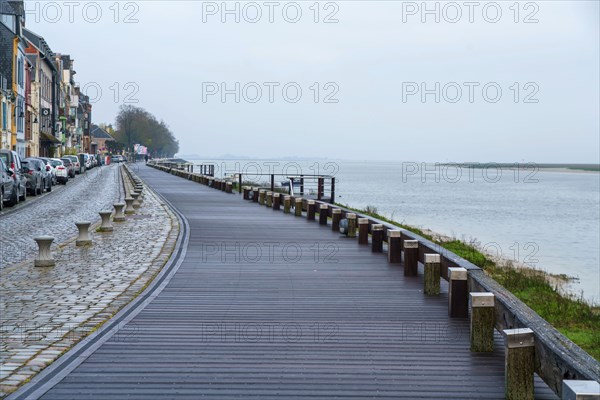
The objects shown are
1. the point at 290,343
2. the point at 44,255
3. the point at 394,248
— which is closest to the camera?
the point at 290,343

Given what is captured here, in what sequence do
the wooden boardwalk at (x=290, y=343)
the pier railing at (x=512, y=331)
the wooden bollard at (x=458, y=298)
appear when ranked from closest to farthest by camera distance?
the pier railing at (x=512, y=331) < the wooden boardwalk at (x=290, y=343) < the wooden bollard at (x=458, y=298)

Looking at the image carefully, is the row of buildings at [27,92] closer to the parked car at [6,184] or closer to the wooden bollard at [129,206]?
the parked car at [6,184]

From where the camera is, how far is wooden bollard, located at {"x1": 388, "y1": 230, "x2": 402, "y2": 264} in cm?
1347

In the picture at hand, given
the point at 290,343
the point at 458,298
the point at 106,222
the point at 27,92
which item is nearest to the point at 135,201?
the point at 106,222

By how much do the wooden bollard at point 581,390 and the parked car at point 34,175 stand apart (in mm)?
33135

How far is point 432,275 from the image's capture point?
10.3 meters

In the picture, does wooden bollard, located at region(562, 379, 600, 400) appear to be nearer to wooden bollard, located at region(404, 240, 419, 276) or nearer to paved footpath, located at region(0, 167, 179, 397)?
paved footpath, located at region(0, 167, 179, 397)

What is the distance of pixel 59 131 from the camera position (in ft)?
317

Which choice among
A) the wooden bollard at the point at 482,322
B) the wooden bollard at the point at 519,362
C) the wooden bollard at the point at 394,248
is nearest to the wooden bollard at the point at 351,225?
the wooden bollard at the point at 394,248

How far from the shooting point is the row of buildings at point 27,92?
56781mm

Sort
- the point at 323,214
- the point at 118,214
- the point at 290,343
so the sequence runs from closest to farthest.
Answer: the point at 290,343 → the point at 323,214 → the point at 118,214

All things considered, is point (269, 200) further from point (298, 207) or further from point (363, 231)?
point (363, 231)

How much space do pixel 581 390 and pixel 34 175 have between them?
34.4m

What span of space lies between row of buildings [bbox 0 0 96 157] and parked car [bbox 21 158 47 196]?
15541 mm
